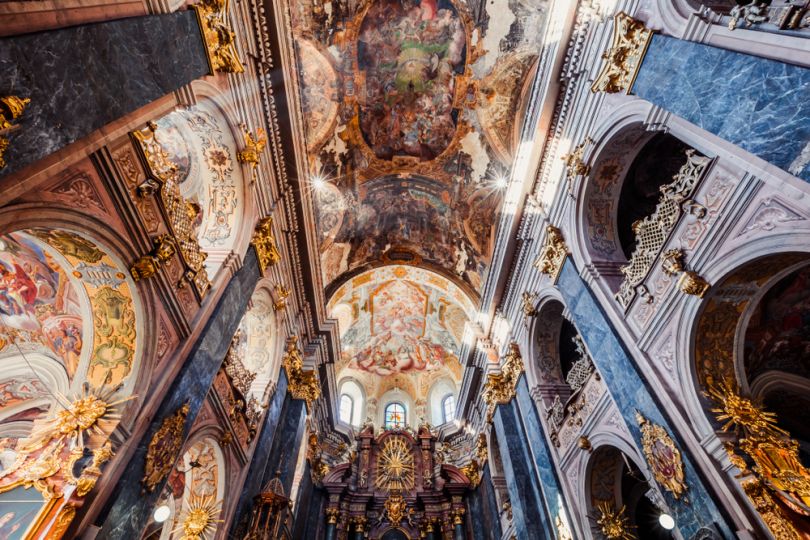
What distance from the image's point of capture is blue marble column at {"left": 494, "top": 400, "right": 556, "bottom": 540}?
9430 millimetres

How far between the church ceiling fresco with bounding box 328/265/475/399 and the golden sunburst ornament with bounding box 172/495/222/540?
8786 millimetres

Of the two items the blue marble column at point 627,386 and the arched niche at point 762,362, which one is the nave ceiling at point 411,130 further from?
the arched niche at point 762,362

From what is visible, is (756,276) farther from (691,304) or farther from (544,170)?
(544,170)

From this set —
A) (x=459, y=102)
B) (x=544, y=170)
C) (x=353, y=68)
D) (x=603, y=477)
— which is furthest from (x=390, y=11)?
(x=603, y=477)

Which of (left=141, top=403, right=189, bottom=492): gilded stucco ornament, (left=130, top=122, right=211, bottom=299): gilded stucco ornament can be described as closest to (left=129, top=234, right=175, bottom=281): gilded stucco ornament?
(left=130, top=122, right=211, bottom=299): gilded stucco ornament

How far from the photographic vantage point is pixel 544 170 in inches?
384

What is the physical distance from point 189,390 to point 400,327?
47.1 feet

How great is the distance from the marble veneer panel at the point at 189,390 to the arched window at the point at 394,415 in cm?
1370

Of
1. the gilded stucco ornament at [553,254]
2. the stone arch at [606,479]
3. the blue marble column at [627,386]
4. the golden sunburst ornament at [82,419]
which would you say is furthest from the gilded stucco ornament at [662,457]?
the golden sunburst ornament at [82,419]

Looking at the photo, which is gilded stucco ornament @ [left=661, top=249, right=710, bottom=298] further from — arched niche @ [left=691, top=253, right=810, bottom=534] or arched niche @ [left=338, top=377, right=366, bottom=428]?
arched niche @ [left=338, top=377, right=366, bottom=428]

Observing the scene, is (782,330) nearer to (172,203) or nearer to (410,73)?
(172,203)

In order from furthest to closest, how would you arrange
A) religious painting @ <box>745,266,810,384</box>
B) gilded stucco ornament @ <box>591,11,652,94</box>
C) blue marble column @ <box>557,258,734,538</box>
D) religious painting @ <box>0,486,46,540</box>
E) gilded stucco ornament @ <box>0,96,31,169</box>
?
gilded stucco ornament @ <box>591,11,652,94</box> < religious painting @ <box>745,266,810,384</box> < blue marble column @ <box>557,258,734,538</box> < religious painting @ <box>0,486,46,540</box> < gilded stucco ornament @ <box>0,96,31,169</box>

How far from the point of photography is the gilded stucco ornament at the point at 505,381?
11.8 meters

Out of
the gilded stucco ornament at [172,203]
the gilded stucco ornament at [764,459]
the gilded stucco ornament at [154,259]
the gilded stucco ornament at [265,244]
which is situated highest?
the gilded stucco ornament at [265,244]
